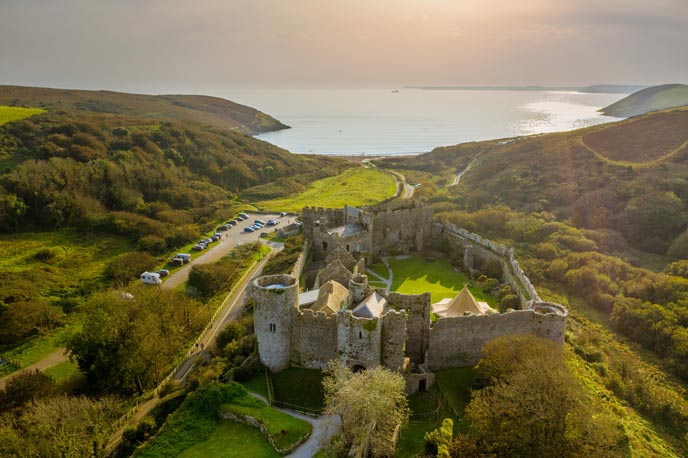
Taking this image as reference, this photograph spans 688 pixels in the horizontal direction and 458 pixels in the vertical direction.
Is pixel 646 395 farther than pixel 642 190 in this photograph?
No

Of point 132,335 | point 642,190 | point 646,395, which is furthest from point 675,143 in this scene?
point 132,335

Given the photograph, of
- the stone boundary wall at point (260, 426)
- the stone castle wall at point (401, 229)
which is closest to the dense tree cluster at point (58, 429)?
the stone boundary wall at point (260, 426)

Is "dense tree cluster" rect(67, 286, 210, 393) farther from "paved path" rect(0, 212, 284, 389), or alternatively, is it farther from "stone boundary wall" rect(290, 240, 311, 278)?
"stone boundary wall" rect(290, 240, 311, 278)

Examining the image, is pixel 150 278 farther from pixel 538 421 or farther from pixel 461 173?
pixel 461 173

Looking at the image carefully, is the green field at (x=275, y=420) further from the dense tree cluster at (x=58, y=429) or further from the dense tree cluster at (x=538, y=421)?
the dense tree cluster at (x=538, y=421)

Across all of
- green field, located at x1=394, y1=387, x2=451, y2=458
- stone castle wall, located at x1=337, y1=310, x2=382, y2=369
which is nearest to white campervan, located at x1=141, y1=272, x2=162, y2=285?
stone castle wall, located at x1=337, y1=310, x2=382, y2=369

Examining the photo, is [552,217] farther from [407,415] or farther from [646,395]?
[407,415]
